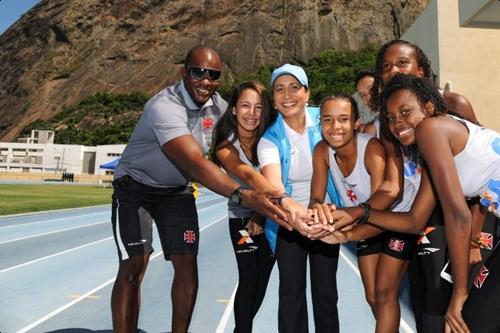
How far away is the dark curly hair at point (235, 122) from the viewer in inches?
124

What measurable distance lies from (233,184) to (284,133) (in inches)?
26.6

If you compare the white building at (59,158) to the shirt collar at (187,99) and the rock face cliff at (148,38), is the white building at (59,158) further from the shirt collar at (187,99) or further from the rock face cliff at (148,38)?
the shirt collar at (187,99)

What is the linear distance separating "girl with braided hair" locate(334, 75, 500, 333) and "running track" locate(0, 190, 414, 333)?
2122mm

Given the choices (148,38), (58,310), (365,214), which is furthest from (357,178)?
(148,38)

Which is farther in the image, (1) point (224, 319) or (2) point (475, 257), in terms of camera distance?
(1) point (224, 319)

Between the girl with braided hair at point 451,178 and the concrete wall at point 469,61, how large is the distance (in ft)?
58.8

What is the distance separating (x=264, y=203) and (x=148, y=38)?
358ft

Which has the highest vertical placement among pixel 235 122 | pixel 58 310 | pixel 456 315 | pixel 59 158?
pixel 59 158

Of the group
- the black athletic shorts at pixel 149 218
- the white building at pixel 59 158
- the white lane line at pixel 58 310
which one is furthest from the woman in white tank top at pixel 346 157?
the white building at pixel 59 158

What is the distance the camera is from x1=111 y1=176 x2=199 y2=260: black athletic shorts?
316cm

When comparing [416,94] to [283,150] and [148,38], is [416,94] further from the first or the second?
[148,38]

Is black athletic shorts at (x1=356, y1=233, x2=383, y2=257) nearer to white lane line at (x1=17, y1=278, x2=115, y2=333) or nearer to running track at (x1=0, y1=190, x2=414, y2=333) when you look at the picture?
running track at (x1=0, y1=190, x2=414, y2=333)

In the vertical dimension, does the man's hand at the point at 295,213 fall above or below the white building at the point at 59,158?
below

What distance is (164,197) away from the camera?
336 cm
